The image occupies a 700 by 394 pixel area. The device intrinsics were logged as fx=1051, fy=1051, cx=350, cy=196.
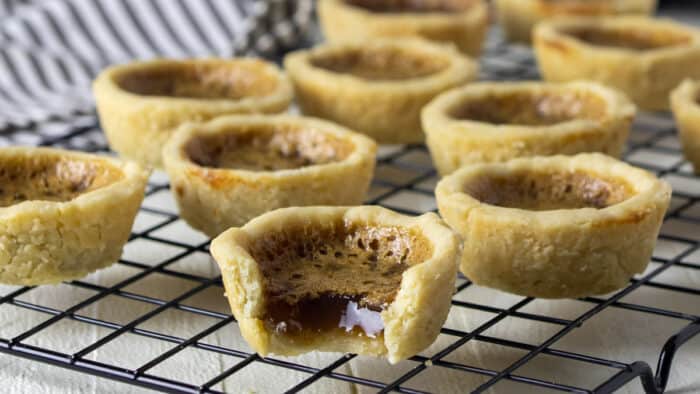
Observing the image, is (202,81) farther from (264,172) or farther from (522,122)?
(522,122)

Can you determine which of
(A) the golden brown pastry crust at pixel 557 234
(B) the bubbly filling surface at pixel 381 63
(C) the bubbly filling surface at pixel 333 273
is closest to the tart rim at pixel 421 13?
(B) the bubbly filling surface at pixel 381 63

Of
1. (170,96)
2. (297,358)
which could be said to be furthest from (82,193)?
(170,96)

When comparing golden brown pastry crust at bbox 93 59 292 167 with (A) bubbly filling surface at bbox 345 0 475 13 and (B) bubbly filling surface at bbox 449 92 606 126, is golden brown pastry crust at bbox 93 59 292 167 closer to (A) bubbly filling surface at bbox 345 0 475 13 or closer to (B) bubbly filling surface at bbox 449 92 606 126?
(B) bubbly filling surface at bbox 449 92 606 126

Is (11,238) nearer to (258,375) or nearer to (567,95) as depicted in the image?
(258,375)

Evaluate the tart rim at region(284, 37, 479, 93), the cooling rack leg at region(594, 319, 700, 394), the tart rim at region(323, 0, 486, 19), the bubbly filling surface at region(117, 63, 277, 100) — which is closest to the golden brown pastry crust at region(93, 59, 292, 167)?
the bubbly filling surface at region(117, 63, 277, 100)

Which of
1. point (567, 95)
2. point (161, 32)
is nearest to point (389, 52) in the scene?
point (567, 95)

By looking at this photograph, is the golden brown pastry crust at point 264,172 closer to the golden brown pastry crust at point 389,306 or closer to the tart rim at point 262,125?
the tart rim at point 262,125
